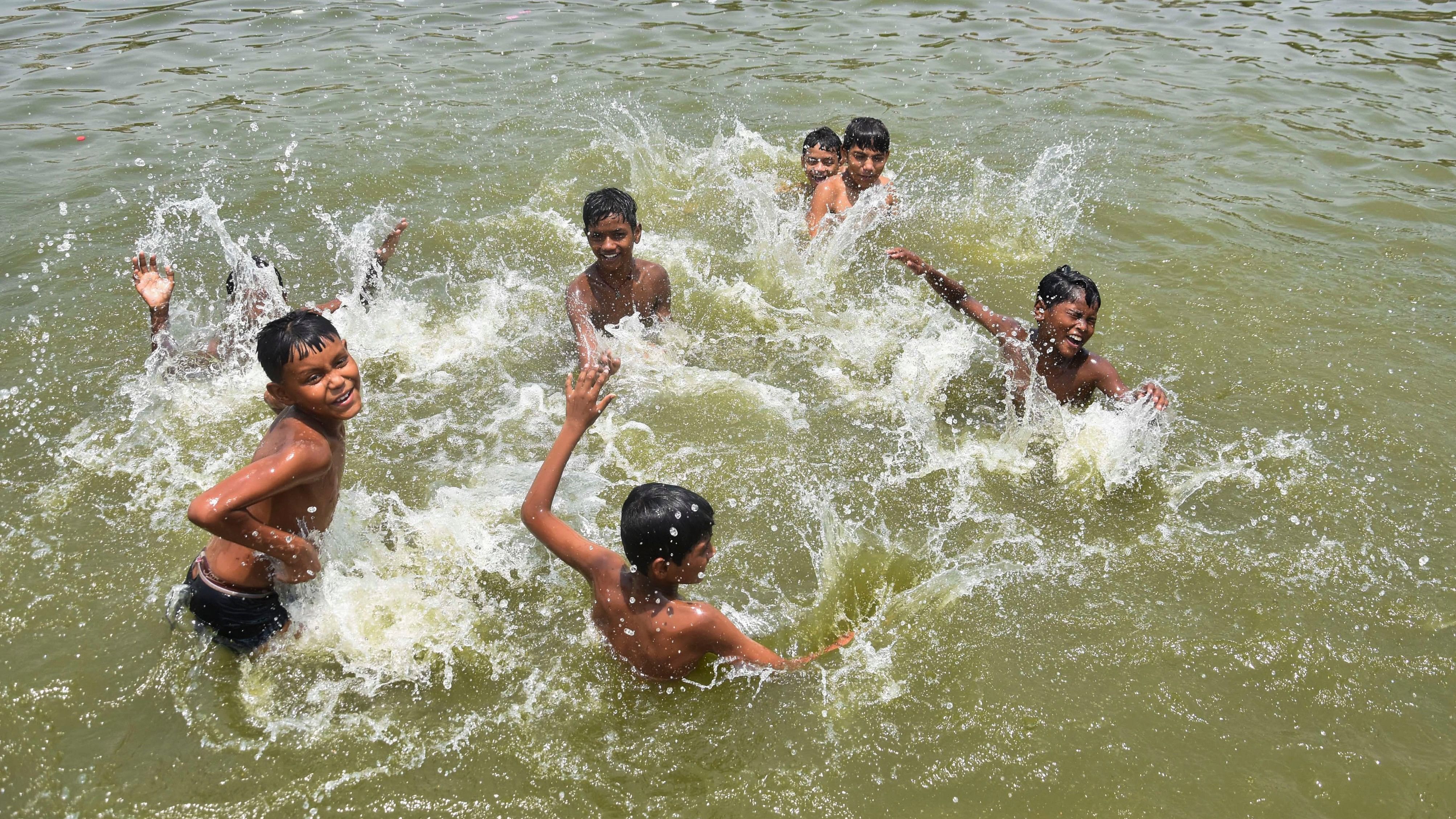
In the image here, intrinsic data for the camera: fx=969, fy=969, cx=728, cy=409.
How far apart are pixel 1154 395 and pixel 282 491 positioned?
3724 millimetres

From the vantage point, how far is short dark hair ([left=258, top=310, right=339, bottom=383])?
322cm

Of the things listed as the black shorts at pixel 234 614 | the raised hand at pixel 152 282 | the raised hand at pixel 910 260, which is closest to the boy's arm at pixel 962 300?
the raised hand at pixel 910 260

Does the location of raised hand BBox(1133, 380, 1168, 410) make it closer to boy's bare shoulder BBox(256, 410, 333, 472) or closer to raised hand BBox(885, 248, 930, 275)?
raised hand BBox(885, 248, 930, 275)

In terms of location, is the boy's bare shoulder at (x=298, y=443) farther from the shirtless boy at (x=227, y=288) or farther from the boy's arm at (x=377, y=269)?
the boy's arm at (x=377, y=269)

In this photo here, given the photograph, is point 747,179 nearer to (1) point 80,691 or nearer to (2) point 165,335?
(2) point 165,335

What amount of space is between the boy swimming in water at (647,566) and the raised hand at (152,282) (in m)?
2.67

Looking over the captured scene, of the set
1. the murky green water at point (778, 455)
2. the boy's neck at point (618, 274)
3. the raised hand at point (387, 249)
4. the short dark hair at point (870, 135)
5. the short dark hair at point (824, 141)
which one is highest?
the short dark hair at point (870, 135)

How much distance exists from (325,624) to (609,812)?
1333 millimetres

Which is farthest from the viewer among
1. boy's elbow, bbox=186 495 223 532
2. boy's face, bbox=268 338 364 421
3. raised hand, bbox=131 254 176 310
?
raised hand, bbox=131 254 176 310

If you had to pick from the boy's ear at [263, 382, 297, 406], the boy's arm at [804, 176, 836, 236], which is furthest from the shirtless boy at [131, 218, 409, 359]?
the boy's arm at [804, 176, 836, 236]

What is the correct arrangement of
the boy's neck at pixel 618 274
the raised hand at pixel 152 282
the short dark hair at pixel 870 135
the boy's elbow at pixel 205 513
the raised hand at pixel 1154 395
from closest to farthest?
the boy's elbow at pixel 205 513 → the raised hand at pixel 1154 395 → the raised hand at pixel 152 282 → the boy's neck at pixel 618 274 → the short dark hair at pixel 870 135

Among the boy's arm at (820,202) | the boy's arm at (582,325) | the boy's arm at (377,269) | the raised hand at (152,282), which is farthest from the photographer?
the boy's arm at (820,202)

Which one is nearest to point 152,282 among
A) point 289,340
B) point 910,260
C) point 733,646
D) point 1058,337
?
point 289,340

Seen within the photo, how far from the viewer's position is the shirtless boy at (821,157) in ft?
24.2
